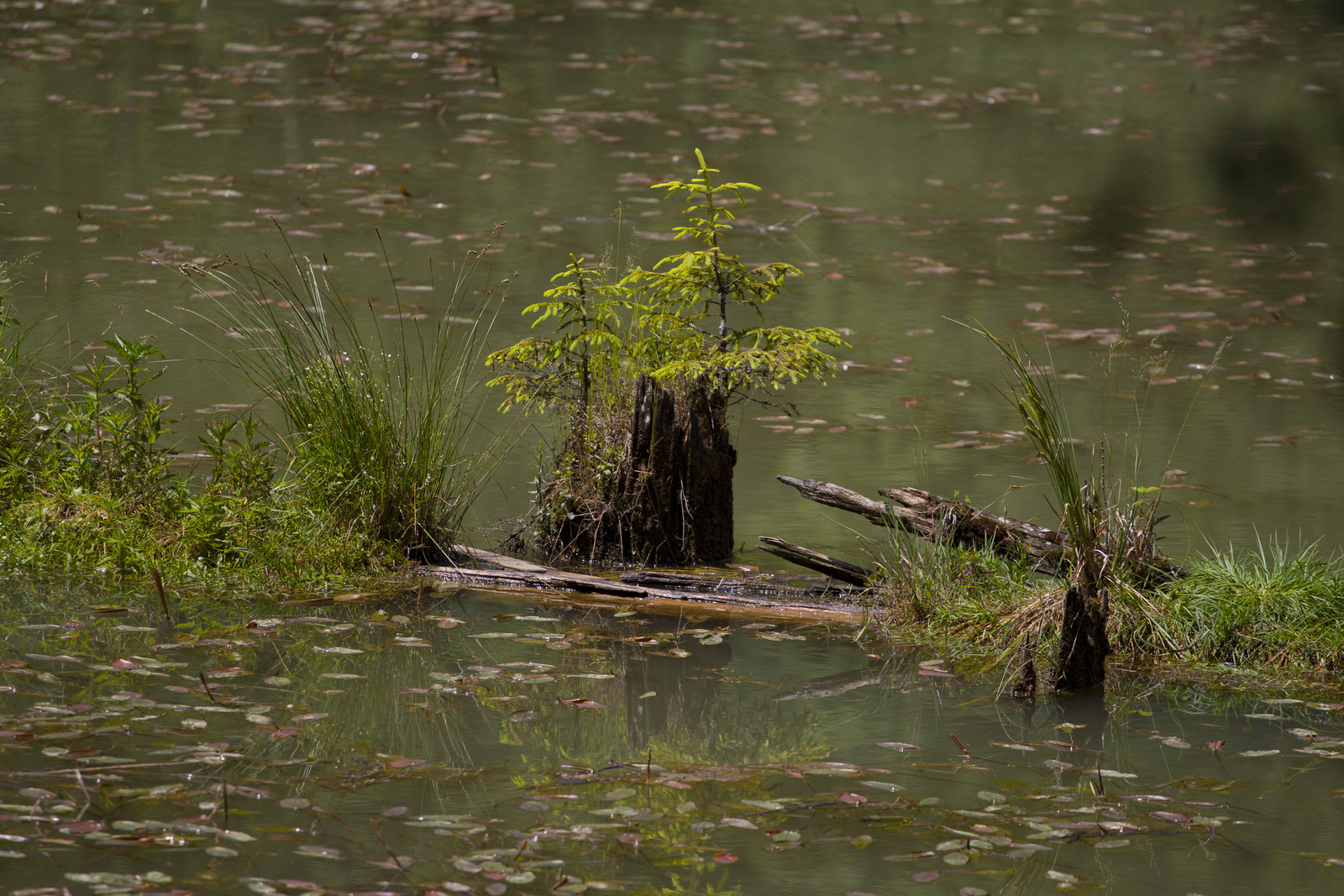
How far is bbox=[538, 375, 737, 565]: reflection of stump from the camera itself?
6.25m

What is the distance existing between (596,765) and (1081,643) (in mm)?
1750

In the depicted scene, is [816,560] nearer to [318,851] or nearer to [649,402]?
[649,402]

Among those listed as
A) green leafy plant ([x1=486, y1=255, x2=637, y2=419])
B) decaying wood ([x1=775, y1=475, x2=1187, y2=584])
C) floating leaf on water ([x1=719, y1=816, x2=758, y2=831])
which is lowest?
floating leaf on water ([x1=719, y1=816, x2=758, y2=831])

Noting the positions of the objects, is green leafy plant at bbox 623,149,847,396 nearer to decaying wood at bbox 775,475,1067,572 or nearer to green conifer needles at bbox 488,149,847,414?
green conifer needles at bbox 488,149,847,414

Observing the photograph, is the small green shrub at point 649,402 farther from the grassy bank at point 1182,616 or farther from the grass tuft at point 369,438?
the grassy bank at point 1182,616

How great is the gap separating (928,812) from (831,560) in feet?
6.85

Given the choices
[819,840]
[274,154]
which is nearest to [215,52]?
[274,154]

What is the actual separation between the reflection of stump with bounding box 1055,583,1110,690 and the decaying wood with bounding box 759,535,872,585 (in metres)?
1.04

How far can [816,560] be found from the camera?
587 cm

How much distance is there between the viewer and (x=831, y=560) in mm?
5879

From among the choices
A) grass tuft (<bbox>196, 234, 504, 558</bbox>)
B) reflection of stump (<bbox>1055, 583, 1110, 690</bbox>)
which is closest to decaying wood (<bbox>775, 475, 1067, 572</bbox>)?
reflection of stump (<bbox>1055, 583, 1110, 690</bbox>)

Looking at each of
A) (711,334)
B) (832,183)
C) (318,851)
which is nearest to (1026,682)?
(711,334)

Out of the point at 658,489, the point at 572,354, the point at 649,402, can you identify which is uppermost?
the point at 572,354

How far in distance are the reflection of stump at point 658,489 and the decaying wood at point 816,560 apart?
524 millimetres
